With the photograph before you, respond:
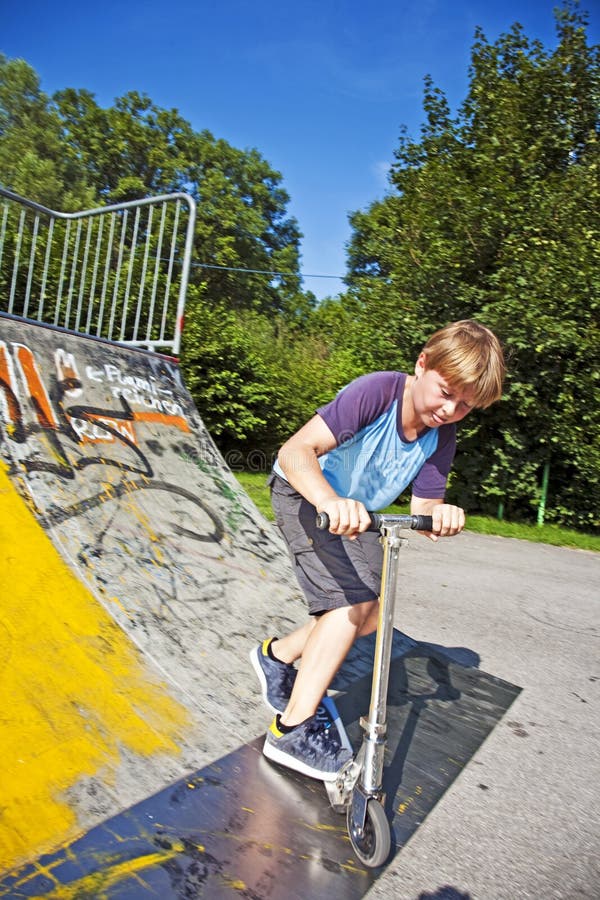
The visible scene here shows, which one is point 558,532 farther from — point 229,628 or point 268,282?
point 268,282

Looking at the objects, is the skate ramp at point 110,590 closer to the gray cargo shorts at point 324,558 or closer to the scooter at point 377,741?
the scooter at point 377,741

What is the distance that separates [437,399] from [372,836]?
1.42 m

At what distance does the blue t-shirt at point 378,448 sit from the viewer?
228 centimetres

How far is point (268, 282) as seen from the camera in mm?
40156

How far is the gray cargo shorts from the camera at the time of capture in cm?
233

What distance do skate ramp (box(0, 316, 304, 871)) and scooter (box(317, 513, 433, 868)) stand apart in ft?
1.97

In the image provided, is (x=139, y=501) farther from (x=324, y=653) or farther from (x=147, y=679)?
(x=324, y=653)

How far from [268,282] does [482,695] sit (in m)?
38.8

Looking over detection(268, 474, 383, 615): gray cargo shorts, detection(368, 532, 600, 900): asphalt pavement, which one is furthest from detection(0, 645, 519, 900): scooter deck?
detection(268, 474, 383, 615): gray cargo shorts

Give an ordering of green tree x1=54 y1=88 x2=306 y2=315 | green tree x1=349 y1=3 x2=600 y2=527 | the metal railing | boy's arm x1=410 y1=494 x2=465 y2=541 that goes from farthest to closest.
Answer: green tree x1=54 y1=88 x2=306 y2=315 → green tree x1=349 y1=3 x2=600 y2=527 → the metal railing → boy's arm x1=410 y1=494 x2=465 y2=541

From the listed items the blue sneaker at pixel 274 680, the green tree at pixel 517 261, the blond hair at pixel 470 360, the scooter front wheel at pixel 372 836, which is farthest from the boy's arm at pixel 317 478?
the green tree at pixel 517 261

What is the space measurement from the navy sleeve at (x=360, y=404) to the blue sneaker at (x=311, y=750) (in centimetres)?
106

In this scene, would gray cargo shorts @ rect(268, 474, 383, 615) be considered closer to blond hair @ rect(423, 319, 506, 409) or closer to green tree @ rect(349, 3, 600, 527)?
blond hair @ rect(423, 319, 506, 409)

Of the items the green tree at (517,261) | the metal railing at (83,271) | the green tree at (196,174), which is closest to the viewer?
the metal railing at (83,271)
